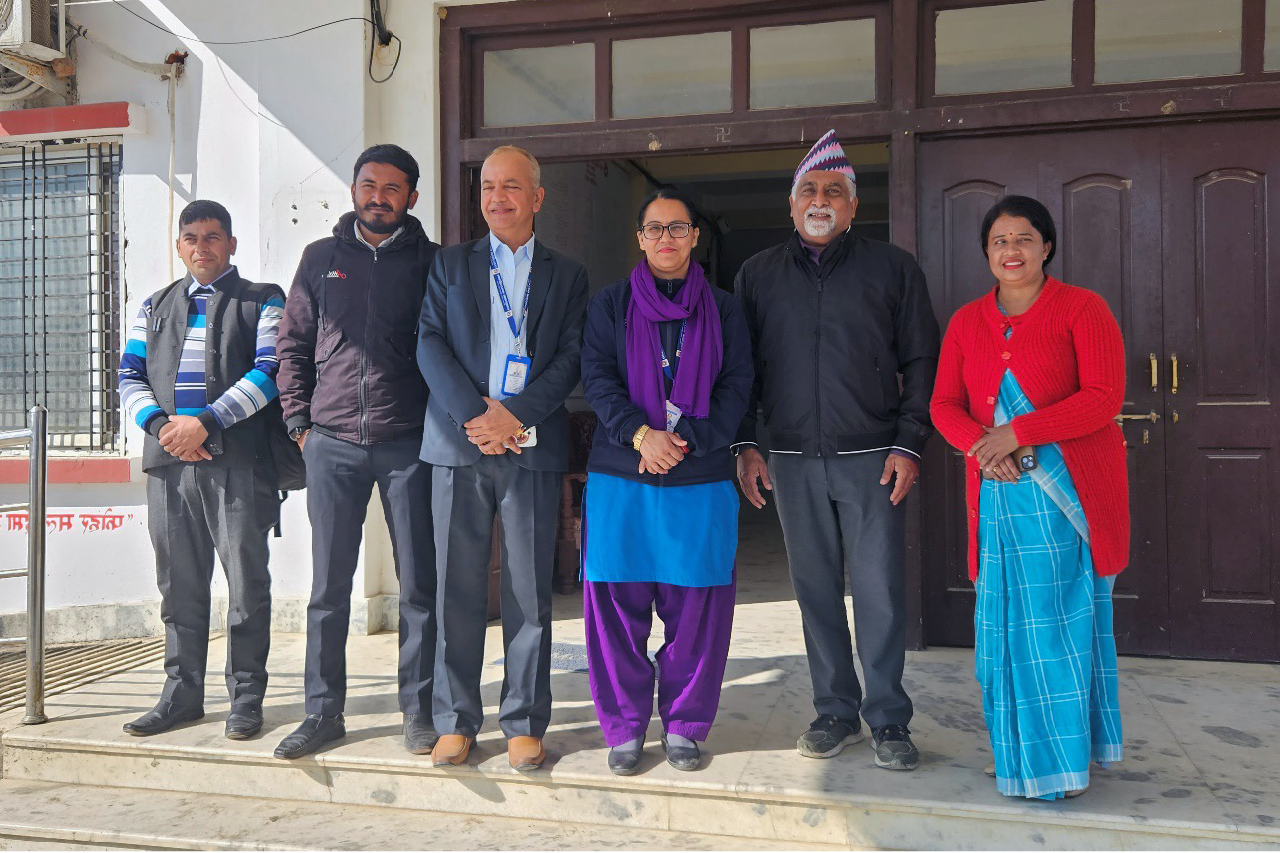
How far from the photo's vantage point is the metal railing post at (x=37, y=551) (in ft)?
11.8

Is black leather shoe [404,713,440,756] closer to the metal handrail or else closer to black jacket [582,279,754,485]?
black jacket [582,279,754,485]

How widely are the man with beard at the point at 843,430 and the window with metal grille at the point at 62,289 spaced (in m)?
3.84

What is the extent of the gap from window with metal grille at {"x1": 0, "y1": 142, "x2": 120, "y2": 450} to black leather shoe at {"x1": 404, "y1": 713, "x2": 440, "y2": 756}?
10.1 feet

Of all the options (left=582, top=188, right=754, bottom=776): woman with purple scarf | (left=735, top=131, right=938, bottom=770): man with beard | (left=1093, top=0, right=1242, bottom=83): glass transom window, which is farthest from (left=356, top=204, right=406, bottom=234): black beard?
(left=1093, top=0, right=1242, bottom=83): glass transom window

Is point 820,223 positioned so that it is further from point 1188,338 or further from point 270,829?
point 270,829

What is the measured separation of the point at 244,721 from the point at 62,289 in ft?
10.5

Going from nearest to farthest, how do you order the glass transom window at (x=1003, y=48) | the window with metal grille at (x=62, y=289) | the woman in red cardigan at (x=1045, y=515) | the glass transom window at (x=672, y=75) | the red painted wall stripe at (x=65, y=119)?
1. the woman in red cardigan at (x=1045, y=515)
2. the glass transom window at (x=1003, y=48)
3. the glass transom window at (x=672, y=75)
4. the red painted wall stripe at (x=65, y=119)
5. the window with metal grille at (x=62, y=289)

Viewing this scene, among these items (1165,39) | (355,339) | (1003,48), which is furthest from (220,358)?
(1165,39)

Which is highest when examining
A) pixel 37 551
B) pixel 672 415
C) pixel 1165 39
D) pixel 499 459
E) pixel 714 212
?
pixel 714 212

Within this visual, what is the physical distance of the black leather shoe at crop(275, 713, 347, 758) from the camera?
3.13 metres

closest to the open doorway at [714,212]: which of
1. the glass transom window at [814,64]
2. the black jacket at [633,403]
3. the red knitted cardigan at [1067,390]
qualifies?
the glass transom window at [814,64]

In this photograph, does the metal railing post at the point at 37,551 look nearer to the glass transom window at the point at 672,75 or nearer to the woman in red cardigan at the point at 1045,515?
the glass transom window at the point at 672,75

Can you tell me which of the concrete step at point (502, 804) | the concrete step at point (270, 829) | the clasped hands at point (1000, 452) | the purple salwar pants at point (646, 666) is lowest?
the concrete step at point (270, 829)

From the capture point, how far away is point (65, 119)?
5082 mm
